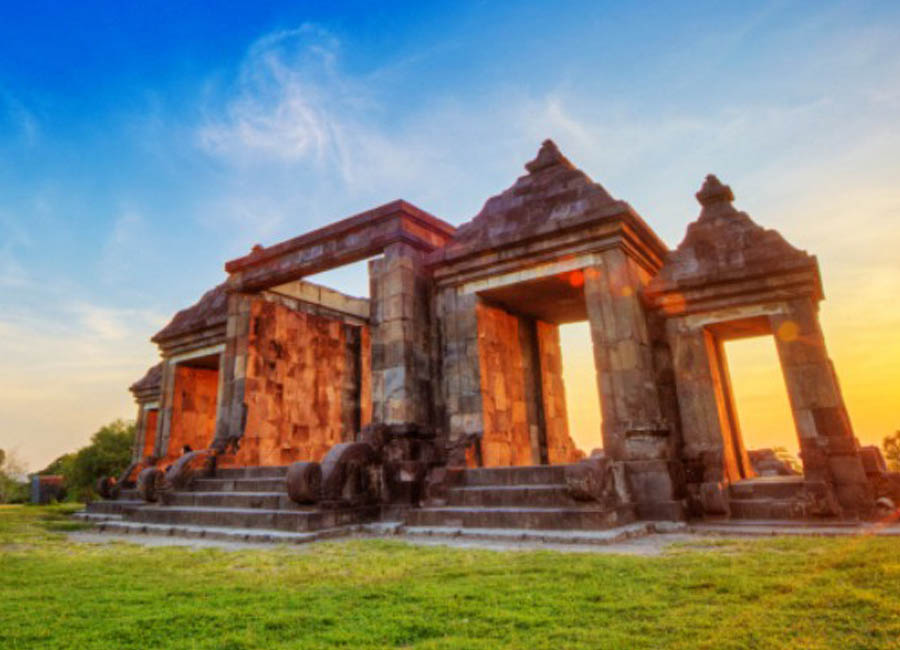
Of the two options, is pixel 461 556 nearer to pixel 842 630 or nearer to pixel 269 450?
pixel 842 630

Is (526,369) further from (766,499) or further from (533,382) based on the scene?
(766,499)

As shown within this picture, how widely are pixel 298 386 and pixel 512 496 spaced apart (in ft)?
27.9

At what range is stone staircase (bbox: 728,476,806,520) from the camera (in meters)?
7.41

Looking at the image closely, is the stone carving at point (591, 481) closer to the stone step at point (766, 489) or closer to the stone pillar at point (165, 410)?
the stone step at point (766, 489)

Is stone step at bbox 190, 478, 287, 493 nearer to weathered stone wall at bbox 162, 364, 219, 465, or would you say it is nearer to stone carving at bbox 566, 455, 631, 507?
stone carving at bbox 566, 455, 631, 507

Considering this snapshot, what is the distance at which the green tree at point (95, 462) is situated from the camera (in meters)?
26.6

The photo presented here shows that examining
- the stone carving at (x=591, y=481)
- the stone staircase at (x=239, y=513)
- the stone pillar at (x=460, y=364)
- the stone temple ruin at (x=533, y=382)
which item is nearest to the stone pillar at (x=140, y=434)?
the stone temple ruin at (x=533, y=382)

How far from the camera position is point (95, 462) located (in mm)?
26906

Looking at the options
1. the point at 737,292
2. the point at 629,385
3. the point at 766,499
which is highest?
the point at 737,292

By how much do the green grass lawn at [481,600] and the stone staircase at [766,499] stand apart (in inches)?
85.7

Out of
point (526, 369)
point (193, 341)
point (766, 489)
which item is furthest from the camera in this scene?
point (193, 341)

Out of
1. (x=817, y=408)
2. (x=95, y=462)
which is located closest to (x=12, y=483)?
(x=95, y=462)

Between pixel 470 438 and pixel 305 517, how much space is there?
320 cm

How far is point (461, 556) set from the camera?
17.7ft
